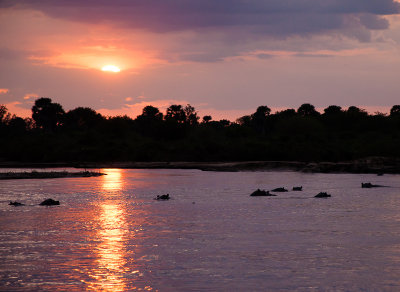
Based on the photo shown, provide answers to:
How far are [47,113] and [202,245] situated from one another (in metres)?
163

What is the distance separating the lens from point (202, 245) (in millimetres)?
22359

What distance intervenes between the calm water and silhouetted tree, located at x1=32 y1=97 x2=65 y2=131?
139745mm

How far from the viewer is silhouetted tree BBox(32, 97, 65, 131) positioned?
6939 inches

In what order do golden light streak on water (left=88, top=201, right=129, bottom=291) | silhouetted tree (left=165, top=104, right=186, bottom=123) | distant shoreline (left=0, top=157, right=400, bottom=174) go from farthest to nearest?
1. silhouetted tree (left=165, top=104, right=186, bottom=123)
2. distant shoreline (left=0, top=157, right=400, bottom=174)
3. golden light streak on water (left=88, top=201, right=129, bottom=291)

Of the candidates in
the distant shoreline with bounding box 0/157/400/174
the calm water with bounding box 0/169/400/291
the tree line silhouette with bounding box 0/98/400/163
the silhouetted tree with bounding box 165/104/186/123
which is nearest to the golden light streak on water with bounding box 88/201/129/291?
the calm water with bounding box 0/169/400/291

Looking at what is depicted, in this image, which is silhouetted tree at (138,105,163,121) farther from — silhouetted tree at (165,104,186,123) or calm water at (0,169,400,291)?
calm water at (0,169,400,291)

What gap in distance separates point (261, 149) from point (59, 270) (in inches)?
3497

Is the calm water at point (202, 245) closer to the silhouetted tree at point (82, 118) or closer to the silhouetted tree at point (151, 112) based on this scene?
the silhouetted tree at point (82, 118)

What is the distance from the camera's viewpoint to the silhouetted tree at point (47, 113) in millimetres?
176250

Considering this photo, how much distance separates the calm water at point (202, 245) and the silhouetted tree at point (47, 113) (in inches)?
5502

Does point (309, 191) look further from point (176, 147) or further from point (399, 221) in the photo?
point (176, 147)

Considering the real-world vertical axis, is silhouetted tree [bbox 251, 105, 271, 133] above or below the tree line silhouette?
above

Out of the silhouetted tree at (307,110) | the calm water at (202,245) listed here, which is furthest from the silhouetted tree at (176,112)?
the calm water at (202,245)

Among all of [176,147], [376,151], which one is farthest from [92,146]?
[376,151]
